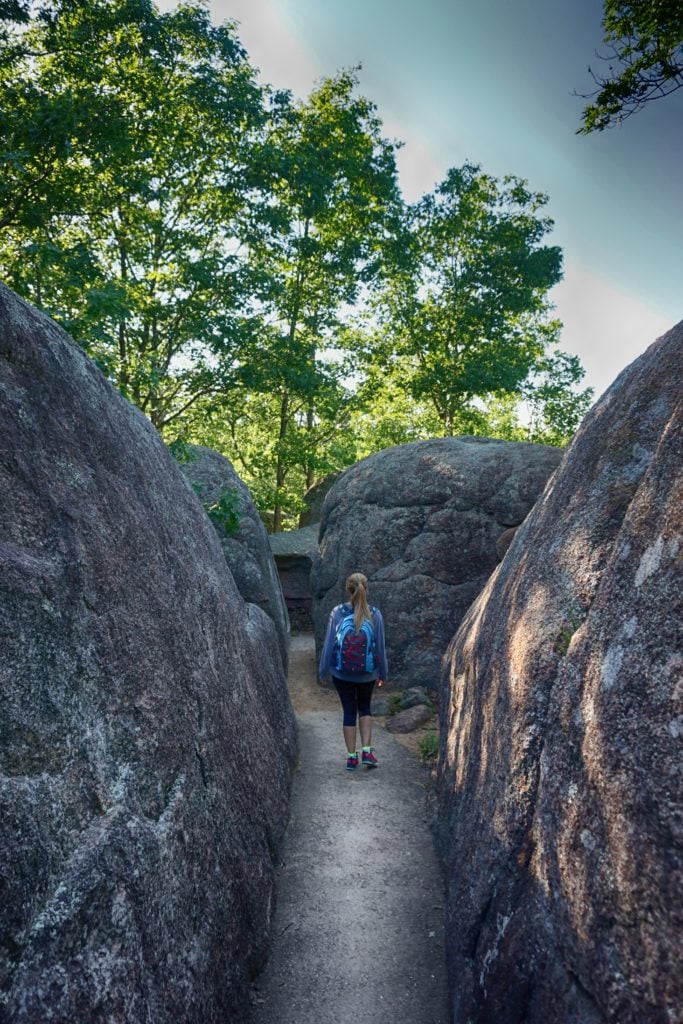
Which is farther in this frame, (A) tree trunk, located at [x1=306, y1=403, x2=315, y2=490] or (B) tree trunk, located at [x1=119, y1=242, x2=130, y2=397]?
(A) tree trunk, located at [x1=306, y1=403, x2=315, y2=490]

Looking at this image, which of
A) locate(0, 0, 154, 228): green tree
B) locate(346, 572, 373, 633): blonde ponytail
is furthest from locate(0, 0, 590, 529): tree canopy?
locate(346, 572, 373, 633): blonde ponytail

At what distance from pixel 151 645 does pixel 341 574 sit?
1000 centimetres

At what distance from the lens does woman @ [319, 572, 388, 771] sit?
8.49 metres

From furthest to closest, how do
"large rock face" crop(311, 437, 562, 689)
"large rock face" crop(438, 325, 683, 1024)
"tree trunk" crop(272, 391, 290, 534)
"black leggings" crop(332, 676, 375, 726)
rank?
1. "tree trunk" crop(272, 391, 290, 534)
2. "large rock face" crop(311, 437, 562, 689)
3. "black leggings" crop(332, 676, 375, 726)
4. "large rock face" crop(438, 325, 683, 1024)

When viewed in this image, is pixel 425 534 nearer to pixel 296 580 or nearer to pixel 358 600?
pixel 358 600

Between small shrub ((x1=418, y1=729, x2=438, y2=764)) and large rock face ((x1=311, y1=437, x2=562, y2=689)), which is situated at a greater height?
large rock face ((x1=311, y1=437, x2=562, y2=689))

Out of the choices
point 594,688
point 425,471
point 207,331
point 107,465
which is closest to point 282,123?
point 207,331

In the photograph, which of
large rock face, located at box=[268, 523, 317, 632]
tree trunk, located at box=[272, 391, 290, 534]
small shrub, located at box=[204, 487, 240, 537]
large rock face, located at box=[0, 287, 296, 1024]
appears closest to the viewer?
large rock face, located at box=[0, 287, 296, 1024]

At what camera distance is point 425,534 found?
44.5ft

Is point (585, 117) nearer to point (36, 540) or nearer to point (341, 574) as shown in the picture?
point (36, 540)

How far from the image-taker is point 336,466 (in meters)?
26.3

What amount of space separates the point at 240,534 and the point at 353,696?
4.52 metres

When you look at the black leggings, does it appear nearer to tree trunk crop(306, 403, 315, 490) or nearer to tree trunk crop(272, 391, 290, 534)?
tree trunk crop(272, 391, 290, 534)

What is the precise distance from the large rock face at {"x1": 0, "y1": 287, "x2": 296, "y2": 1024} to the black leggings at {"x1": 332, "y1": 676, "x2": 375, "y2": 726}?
3050 millimetres
